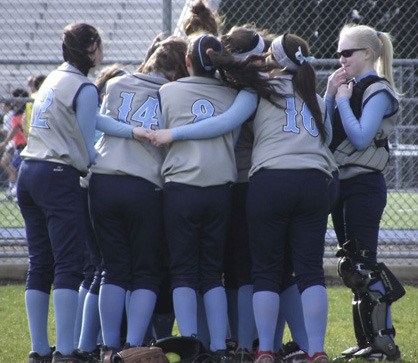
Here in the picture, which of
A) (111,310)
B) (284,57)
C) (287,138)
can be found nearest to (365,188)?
(287,138)

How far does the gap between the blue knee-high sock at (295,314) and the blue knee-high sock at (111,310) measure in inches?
35.4

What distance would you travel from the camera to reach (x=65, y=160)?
4.93 meters

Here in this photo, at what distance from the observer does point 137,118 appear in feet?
16.9

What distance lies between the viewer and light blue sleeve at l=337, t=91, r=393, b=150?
5234 mm

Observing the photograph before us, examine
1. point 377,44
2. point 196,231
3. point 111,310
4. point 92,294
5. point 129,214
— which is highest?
point 377,44

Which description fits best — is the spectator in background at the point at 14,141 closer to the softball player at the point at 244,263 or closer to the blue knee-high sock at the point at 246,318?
the softball player at the point at 244,263

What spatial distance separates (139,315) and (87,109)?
1.09 m

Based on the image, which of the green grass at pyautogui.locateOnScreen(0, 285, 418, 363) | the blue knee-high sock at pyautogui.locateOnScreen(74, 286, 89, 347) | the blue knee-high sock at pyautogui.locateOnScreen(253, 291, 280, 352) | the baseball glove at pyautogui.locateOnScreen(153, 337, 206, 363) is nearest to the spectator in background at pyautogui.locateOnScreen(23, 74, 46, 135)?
the green grass at pyautogui.locateOnScreen(0, 285, 418, 363)

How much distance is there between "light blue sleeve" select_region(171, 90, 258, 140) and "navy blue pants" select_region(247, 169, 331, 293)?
290 mm

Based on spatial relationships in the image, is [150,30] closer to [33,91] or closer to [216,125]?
[33,91]

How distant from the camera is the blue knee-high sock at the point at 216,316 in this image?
5.01 metres

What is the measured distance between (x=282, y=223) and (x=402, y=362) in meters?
1.09

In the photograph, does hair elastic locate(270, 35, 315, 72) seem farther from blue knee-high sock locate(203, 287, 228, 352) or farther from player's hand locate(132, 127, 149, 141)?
blue knee-high sock locate(203, 287, 228, 352)

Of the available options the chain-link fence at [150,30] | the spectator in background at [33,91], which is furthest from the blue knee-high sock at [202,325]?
the chain-link fence at [150,30]
